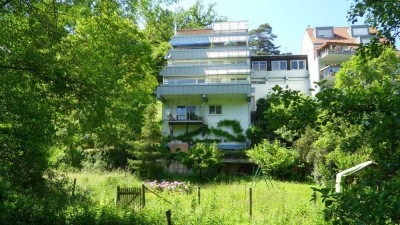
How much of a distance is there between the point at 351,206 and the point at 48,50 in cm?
843

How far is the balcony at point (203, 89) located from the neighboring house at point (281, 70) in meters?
11.2

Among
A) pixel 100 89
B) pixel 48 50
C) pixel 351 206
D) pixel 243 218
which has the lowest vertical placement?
pixel 243 218

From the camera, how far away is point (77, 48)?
9938 millimetres

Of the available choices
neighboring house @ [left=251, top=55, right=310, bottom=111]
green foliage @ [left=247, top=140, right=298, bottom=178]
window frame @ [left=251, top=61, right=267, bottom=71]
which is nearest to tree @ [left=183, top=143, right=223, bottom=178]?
green foliage @ [left=247, top=140, right=298, bottom=178]

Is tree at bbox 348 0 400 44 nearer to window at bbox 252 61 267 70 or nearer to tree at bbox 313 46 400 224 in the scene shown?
tree at bbox 313 46 400 224

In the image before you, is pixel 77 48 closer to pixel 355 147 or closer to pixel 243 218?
pixel 243 218

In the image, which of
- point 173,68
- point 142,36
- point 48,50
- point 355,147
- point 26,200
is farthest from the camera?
point 173,68

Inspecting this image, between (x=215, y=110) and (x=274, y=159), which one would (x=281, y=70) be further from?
(x=274, y=159)

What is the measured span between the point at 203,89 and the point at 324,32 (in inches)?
866

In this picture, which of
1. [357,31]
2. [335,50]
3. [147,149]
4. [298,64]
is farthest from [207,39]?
[357,31]

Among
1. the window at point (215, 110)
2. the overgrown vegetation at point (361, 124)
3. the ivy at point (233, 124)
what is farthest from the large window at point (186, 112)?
the overgrown vegetation at point (361, 124)

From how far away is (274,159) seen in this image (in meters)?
24.8

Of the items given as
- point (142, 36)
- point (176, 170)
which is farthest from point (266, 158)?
point (142, 36)

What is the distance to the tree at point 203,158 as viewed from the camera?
24.3 meters
